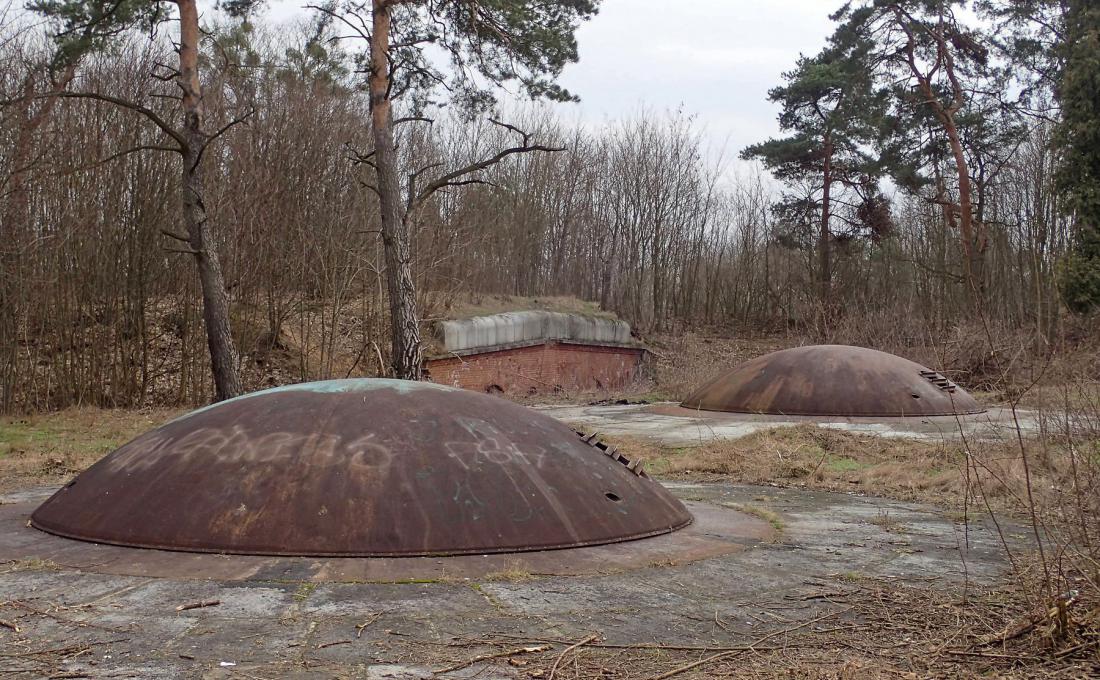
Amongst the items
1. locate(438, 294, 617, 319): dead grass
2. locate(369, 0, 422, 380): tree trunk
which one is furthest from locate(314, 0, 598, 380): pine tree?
locate(438, 294, 617, 319): dead grass

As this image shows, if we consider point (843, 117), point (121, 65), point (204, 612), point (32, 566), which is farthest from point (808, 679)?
point (843, 117)

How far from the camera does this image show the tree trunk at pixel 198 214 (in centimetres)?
1417

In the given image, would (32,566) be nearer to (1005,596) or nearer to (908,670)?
(908,670)

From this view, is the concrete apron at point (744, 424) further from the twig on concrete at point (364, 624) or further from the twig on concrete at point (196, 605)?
the twig on concrete at point (196, 605)

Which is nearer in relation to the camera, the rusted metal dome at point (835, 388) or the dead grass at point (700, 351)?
the rusted metal dome at point (835, 388)

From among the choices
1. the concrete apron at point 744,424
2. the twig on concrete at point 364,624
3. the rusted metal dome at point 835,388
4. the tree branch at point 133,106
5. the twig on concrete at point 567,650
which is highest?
the tree branch at point 133,106

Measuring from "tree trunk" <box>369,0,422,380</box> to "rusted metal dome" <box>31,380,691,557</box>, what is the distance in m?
8.26

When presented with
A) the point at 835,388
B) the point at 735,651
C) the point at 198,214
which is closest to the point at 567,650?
the point at 735,651

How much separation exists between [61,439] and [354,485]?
9.57 meters

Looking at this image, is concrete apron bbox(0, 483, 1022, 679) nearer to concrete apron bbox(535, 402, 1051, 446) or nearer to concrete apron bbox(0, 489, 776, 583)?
concrete apron bbox(0, 489, 776, 583)

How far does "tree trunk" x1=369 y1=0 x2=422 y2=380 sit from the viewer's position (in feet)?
46.4

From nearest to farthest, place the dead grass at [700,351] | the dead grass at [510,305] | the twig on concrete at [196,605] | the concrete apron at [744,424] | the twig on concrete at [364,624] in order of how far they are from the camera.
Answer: the twig on concrete at [364,624] < the twig on concrete at [196,605] < the concrete apron at [744,424] < the dead grass at [510,305] < the dead grass at [700,351]

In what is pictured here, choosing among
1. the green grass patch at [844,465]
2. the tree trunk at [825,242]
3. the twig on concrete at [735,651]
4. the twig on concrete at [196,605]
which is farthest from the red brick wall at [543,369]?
the twig on concrete at [735,651]

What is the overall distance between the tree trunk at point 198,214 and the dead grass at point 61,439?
1.35 metres
